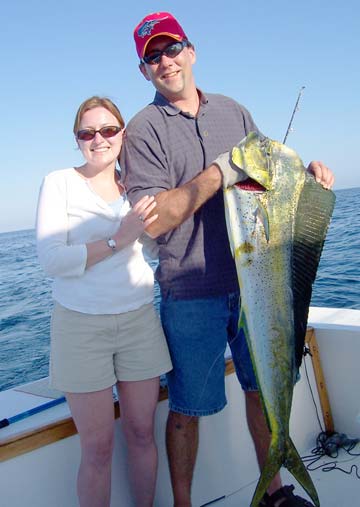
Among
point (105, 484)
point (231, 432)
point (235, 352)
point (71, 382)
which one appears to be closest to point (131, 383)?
point (71, 382)

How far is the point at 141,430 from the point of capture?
2414 mm

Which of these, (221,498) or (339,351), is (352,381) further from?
(221,498)

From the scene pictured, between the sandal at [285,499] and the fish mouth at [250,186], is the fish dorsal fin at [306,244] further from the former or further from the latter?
the sandal at [285,499]

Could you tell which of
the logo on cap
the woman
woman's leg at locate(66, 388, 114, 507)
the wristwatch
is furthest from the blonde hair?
woman's leg at locate(66, 388, 114, 507)

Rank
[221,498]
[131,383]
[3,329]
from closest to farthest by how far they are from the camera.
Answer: [131,383], [221,498], [3,329]

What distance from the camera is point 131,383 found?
2.37 meters

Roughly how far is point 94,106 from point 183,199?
629 millimetres

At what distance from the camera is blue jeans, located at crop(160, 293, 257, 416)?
250 centimetres

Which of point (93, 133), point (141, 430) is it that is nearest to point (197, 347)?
point (141, 430)

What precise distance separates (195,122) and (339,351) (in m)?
1.95

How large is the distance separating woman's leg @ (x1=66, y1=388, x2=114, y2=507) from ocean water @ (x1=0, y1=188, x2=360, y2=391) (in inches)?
154

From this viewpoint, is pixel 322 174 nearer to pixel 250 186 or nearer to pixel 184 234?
pixel 250 186

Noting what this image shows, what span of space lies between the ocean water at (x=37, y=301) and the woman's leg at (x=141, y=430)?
3793 mm

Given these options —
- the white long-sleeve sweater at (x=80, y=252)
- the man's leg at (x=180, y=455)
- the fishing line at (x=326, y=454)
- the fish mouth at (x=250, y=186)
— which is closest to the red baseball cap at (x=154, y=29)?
the white long-sleeve sweater at (x=80, y=252)
